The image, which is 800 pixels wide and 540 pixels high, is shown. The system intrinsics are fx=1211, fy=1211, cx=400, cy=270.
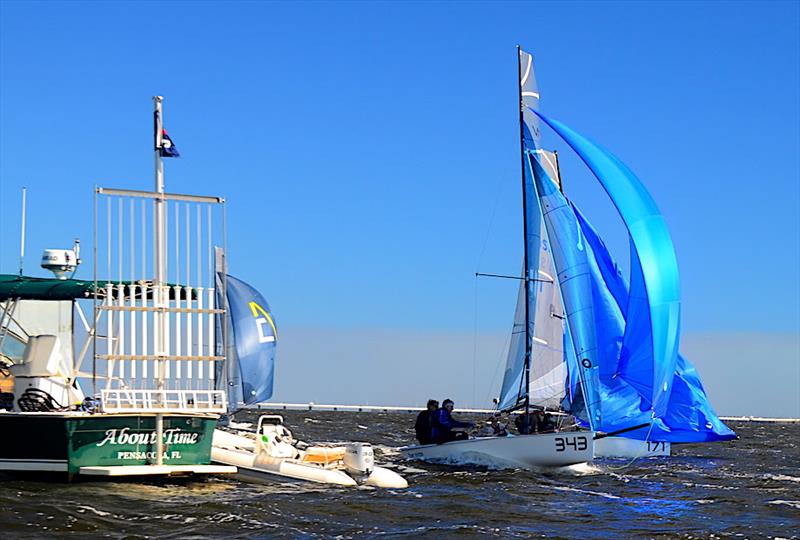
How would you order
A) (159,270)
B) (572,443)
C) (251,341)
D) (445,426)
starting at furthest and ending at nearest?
(251,341) < (445,426) < (572,443) < (159,270)

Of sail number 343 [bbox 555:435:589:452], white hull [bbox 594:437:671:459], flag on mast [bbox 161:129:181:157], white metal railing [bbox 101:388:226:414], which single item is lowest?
white hull [bbox 594:437:671:459]

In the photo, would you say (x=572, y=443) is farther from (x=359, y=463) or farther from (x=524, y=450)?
(x=359, y=463)

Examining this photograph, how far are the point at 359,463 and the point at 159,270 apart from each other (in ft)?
18.8

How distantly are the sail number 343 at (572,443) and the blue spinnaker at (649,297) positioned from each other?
2.36m

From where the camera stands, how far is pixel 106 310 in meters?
22.0

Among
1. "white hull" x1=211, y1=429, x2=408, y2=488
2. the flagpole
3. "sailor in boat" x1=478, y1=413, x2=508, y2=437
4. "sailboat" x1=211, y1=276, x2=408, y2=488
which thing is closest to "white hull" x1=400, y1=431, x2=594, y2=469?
"sailor in boat" x1=478, y1=413, x2=508, y2=437

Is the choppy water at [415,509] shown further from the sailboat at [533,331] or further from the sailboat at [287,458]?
the sailboat at [533,331]

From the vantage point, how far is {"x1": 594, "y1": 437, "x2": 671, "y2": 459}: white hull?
36.6 metres

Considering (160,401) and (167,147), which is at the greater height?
(167,147)

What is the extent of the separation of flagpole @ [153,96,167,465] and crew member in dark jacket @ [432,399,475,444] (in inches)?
420

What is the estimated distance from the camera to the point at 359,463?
24656 mm

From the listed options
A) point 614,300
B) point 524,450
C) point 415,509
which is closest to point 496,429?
point 524,450

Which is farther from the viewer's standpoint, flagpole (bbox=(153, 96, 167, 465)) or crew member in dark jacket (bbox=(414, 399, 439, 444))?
crew member in dark jacket (bbox=(414, 399, 439, 444))

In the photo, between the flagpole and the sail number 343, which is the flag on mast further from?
the sail number 343
